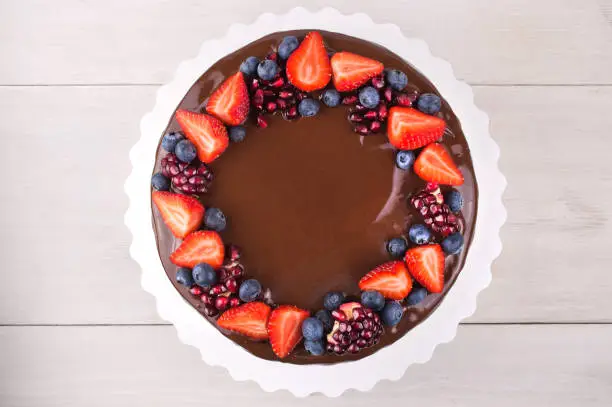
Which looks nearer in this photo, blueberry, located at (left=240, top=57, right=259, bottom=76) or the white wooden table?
blueberry, located at (left=240, top=57, right=259, bottom=76)

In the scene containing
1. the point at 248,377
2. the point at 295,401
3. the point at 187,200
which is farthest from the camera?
the point at 295,401

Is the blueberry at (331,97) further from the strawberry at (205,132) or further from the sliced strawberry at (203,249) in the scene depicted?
the sliced strawberry at (203,249)

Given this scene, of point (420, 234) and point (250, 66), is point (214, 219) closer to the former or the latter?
point (250, 66)

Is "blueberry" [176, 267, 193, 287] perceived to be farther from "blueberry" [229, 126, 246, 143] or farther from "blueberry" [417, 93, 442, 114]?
"blueberry" [417, 93, 442, 114]

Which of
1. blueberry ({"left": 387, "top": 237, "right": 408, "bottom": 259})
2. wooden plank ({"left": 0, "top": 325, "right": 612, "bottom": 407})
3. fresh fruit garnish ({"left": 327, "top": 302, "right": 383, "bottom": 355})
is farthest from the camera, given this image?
wooden plank ({"left": 0, "top": 325, "right": 612, "bottom": 407})

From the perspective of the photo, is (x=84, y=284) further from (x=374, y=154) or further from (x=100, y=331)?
(x=374, y=154)

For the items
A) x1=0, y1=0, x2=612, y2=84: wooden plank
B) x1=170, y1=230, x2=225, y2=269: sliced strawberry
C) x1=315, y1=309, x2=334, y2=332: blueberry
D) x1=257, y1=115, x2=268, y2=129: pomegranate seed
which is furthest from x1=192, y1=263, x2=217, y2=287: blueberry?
x1=0, y1=0, x2=612, y2=84: wooden plank

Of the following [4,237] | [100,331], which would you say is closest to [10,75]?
[4,237]
